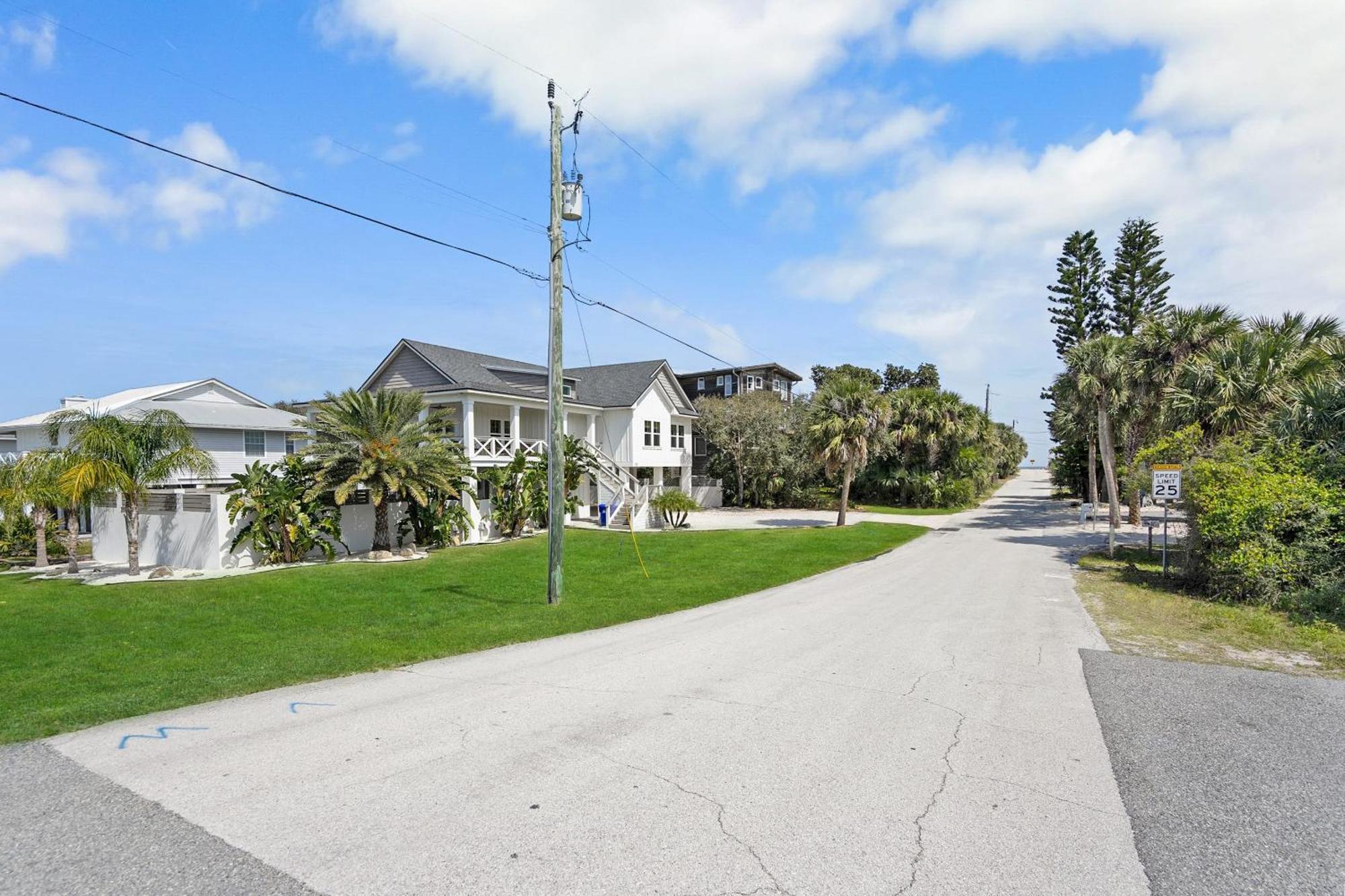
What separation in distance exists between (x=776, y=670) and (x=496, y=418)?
23.8 metres

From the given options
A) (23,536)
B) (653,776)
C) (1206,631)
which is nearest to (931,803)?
(653,776)

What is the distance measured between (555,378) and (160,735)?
7.44m

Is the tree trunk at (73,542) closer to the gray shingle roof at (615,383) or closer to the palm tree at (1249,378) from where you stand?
the gray shingle roof at (615,383)

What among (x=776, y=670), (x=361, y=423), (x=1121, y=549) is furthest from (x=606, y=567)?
(x=1121, y=549)

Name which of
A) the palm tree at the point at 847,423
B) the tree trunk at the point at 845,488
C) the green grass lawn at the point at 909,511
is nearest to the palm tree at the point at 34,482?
the palm tree at the point at 847,423

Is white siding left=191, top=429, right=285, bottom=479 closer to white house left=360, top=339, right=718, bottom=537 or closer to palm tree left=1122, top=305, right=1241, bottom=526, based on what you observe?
white house left=360, top=339, right=718, bottom=537

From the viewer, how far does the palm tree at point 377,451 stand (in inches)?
698

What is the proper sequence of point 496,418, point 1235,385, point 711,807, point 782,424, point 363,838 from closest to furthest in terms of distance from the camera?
point 363,838 < point 711,807 < point 1235,385 < point 496,418 < point 782,424

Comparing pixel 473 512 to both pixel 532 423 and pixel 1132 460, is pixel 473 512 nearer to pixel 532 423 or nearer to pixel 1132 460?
pixel 532 423

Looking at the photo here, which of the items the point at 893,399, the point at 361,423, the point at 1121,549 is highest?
the point at 893,399

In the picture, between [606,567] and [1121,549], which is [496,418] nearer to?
[606,567]

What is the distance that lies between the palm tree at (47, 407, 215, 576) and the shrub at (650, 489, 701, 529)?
52.3 feet

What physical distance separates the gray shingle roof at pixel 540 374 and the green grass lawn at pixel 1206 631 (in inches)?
802

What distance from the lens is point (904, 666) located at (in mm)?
7578
